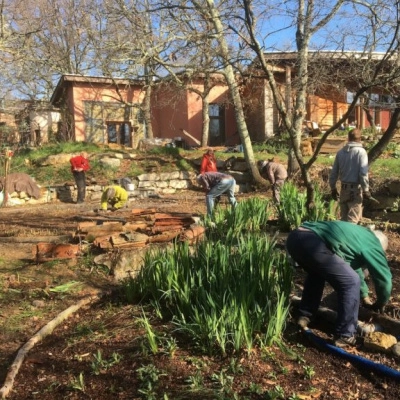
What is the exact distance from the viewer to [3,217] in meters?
11.2

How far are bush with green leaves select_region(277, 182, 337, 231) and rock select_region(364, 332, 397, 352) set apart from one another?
3115mm

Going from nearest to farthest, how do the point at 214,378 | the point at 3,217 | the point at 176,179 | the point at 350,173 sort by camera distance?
the point at 214,378, the point at 350,173, the point at 3,217, the point at 176,179

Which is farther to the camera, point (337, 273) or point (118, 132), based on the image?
point (118, 132)

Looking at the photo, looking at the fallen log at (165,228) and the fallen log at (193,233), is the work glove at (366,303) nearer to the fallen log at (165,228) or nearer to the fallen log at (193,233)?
the fallen log at (193,233)

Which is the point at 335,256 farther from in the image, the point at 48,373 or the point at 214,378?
the point at 48,373

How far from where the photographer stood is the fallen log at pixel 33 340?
282 centimetres

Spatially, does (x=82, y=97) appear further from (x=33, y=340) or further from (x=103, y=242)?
(x=33, y=340)

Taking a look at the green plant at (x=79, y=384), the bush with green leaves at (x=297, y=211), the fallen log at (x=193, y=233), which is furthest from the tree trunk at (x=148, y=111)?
the green plant at (x=79, y=384)

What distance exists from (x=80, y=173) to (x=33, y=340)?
10627 millimetres

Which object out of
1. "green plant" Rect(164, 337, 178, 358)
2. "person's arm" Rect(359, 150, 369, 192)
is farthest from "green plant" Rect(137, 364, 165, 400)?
"person's arm" Rect(359, 150, 369, 192)

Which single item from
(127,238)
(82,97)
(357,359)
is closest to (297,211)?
(127,238)

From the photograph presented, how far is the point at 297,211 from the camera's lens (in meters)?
6.45

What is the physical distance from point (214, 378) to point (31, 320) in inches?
A: 85.0

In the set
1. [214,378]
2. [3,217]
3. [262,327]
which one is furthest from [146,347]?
[3,217]
